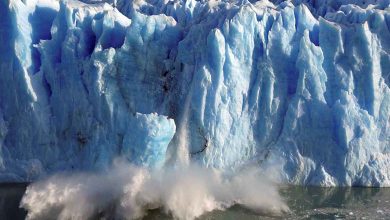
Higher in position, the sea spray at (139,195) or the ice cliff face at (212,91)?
the ice cliff face at (212,91)

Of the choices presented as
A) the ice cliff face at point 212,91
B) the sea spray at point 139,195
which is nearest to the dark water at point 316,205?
the sea spray at point 139,195

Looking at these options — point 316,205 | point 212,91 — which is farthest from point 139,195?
point 316,205

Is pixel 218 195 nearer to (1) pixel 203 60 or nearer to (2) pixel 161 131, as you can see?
(2) pixel 161 131

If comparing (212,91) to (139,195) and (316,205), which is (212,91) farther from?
(316,205)

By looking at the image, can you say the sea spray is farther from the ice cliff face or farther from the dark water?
the ice cliff face

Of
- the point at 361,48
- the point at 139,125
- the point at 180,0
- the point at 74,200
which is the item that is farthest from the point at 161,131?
the point at 180,0

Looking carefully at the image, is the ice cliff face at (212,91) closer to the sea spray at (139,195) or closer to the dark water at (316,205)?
the dark water at (316,205)
